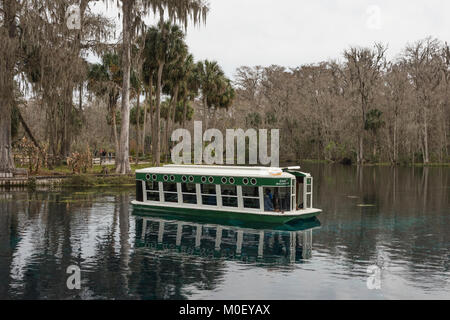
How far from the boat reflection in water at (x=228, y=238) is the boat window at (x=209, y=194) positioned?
43.4 inches

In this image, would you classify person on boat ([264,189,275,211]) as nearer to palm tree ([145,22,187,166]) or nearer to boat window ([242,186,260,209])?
boat window ([242,186,260,209])

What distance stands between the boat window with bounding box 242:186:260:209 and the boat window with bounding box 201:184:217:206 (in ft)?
6.62

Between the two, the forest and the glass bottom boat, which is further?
the forest

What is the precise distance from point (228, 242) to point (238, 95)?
106486 millimetres

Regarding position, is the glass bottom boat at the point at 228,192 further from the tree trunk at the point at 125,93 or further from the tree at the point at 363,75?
the tree at the point at 363,75

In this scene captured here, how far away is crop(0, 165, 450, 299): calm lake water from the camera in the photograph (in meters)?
15.7

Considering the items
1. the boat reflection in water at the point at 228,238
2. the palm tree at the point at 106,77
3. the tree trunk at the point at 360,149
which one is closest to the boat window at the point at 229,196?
the boat reflection in water at the point at 228,238

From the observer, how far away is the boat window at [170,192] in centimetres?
3071

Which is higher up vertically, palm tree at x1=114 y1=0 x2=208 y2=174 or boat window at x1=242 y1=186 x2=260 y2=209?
palm tree at x1=114 y1=0 x2=208 y2=174

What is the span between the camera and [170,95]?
82.2 metres

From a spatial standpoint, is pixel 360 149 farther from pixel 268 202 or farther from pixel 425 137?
pixel 268 202

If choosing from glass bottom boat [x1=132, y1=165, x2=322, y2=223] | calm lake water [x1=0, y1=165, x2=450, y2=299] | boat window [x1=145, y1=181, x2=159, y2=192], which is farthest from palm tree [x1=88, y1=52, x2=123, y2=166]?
glass bottom boat [x1=132, y1=165, x2=322, y2=223]
